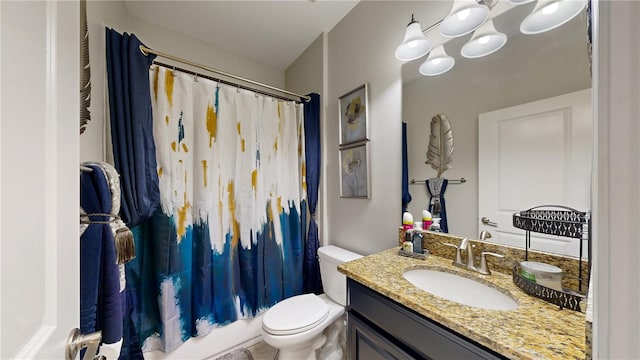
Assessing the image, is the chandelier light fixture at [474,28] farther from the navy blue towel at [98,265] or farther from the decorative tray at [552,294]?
the navy blue towel at [98,265]

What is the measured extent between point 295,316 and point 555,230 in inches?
49.7

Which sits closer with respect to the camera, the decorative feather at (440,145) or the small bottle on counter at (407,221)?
the decorative feather at (440,145)

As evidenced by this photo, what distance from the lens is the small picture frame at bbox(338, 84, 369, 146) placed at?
150 cm

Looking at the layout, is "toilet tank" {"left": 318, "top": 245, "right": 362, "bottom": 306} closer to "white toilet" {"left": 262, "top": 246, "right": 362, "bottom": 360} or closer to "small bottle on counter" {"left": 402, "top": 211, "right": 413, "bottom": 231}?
"white toilet" {"left": 262, "top": 246, "right": 362, "bottom": 360}

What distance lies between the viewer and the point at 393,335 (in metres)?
0.80

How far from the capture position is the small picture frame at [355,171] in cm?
151

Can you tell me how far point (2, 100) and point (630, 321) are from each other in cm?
87

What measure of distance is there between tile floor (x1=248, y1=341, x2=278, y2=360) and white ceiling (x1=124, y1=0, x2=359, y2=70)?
2.47m

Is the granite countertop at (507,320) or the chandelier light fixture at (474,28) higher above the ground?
the chandelier light fixture at (474,28)

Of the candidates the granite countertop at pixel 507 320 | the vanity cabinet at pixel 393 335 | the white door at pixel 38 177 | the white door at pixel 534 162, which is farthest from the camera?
the white door at pixel 534 162

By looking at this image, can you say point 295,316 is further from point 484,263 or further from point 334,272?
point 484,263

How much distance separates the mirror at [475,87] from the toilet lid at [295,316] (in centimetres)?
85

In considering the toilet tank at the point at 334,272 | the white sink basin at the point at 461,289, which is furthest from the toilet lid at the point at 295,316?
the white sink basin at the point at 461,289

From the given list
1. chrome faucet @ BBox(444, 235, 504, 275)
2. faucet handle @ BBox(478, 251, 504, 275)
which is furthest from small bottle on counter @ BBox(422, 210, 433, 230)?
faucet handle @ BBox(478, 251, 504, 275)
